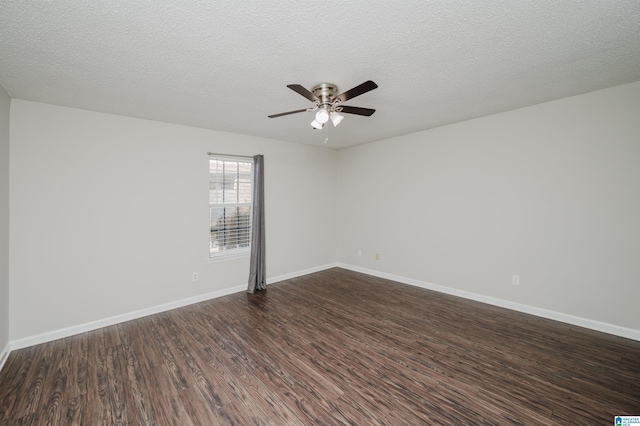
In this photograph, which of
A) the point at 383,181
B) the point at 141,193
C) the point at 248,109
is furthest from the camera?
the point at 383,181

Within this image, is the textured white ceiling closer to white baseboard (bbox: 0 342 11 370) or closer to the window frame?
the window frame

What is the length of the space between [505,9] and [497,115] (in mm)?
2308

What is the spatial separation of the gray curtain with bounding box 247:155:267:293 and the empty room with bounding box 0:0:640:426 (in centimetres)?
6

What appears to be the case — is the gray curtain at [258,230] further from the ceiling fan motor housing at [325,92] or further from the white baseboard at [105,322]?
the ceiling fan motor housing at [325,92]

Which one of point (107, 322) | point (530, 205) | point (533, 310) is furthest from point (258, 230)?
point (533, 310)

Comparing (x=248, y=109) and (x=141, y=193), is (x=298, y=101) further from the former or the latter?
(x=141, y=193)

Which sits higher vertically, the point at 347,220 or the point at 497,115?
the point at 497,115

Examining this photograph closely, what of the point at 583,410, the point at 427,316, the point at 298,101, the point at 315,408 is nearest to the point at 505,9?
the point at 298,101

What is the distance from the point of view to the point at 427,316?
326cm

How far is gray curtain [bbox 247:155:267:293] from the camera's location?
13.9ft

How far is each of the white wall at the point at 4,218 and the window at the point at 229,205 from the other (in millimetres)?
1972

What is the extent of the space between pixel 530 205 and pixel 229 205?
4112 mm

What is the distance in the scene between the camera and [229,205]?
13.8ft

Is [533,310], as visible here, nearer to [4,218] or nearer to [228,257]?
[228,257]
